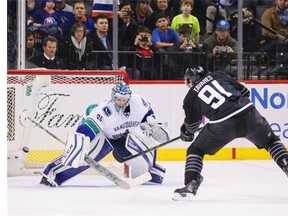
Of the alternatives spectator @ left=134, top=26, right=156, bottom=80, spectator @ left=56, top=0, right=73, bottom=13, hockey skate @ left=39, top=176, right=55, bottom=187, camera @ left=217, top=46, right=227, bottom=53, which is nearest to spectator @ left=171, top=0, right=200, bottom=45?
camera @ left=217, top=46, right=227, bottom=53

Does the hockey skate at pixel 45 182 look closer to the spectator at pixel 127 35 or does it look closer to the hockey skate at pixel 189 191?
the hockey skate at pixel 189 191

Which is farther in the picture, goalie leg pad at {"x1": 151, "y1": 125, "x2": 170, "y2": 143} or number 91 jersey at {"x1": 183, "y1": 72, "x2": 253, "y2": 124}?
goalie leg pad at {"x1": 151, "y1": 125, "x2": 170, "y2": 143}

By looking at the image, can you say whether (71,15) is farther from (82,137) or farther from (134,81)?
(82,137)

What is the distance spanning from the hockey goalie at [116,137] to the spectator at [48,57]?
1685 mm

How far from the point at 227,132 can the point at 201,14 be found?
3669 millimetres

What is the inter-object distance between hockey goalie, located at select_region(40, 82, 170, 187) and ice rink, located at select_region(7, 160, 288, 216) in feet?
0.43

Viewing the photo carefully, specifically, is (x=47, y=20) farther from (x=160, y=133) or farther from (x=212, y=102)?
(x=212, y=102)

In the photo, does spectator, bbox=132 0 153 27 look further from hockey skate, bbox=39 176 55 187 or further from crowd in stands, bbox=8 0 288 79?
hockey skate, bbox=39 176 55 187

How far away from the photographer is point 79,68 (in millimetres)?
8773

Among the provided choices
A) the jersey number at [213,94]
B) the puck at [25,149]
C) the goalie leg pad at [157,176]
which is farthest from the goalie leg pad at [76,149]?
the jersey number at [213,94]

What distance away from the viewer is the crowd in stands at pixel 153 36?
877 cm

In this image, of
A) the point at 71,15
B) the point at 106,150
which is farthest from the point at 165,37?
the point at 106,150

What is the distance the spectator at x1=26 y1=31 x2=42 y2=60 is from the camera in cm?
859

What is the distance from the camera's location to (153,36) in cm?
916
